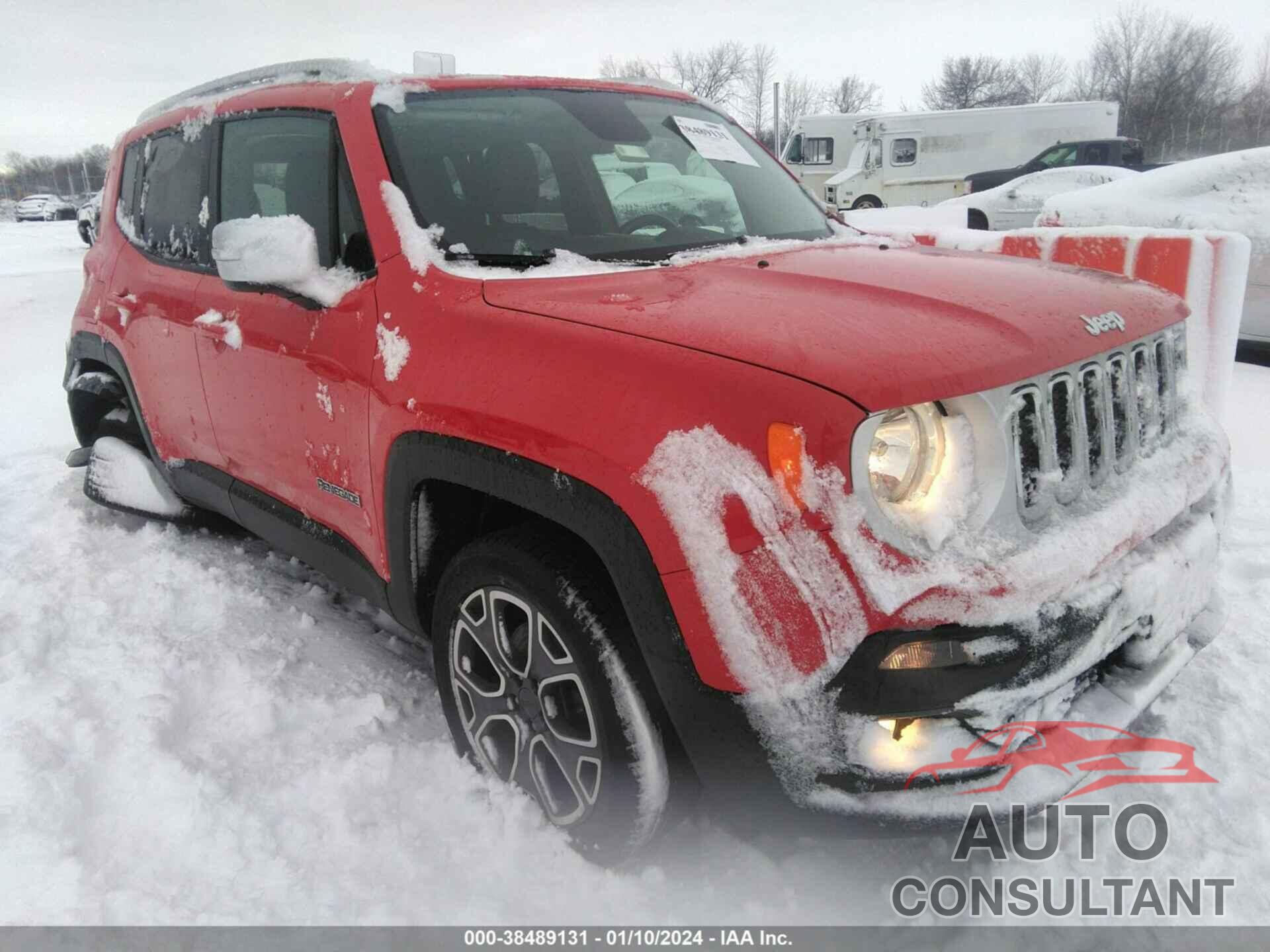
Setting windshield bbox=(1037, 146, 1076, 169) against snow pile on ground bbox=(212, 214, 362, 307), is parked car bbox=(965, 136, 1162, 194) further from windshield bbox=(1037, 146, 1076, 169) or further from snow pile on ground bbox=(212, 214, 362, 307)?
snow pile on ground bbox=(212, 214, 362, 307)

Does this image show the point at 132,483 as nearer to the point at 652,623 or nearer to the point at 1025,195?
the point at 652,623

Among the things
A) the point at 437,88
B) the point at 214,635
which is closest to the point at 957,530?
the point at 437,88

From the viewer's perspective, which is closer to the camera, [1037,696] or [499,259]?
[1037,696]

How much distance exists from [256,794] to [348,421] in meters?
0.98

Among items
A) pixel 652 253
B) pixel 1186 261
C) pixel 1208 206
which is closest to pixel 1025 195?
pixel 1208 206

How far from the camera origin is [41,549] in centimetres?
376

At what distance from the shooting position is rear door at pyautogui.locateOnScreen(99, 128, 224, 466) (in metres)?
3.19

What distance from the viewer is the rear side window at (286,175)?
2514 millimetres

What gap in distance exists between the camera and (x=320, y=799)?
2.28 metres

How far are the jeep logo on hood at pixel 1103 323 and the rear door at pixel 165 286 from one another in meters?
2.73

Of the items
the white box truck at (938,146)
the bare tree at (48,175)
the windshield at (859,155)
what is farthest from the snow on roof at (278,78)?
the bare tree at (48,175)

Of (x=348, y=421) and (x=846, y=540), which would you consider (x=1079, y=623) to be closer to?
(x=846, y=540)

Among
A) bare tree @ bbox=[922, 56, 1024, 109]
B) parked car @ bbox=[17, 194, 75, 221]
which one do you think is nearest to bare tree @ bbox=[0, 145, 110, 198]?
parked car @ bbox=[17, 194, 75, 221]

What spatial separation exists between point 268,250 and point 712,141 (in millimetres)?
1595
